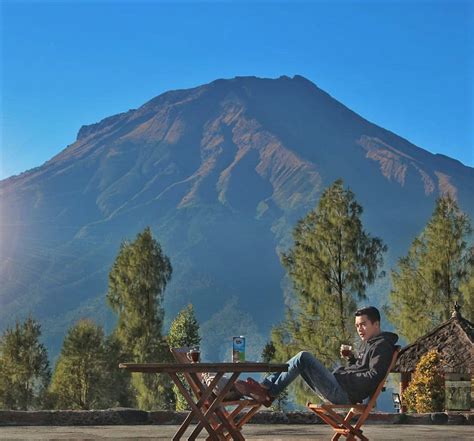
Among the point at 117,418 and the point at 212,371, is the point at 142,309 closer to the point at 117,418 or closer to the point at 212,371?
the point at 117,418

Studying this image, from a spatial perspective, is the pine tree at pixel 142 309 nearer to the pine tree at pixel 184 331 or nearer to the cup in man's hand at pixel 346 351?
the pine tree at pixel 184 331

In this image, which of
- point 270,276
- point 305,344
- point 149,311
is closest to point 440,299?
point 305,344

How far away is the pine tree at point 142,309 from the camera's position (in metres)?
45.4

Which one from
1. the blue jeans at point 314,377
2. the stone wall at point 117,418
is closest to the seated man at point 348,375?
the blue jeans at point 314,377

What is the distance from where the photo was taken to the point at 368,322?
6664 mm

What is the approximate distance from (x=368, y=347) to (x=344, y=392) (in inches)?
15.0

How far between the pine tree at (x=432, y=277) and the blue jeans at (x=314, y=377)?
3077 centimetres

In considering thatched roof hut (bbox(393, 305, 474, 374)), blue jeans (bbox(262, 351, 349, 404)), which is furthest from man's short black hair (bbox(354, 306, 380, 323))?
thatched roof hut (bbox(393, 305, 474, 374))

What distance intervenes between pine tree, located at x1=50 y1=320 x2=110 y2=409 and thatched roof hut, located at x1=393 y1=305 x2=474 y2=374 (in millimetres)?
27494

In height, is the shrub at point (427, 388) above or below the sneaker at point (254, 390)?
below

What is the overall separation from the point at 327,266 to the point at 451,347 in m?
18.2

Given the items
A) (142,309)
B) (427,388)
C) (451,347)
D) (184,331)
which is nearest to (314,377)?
(427,388)

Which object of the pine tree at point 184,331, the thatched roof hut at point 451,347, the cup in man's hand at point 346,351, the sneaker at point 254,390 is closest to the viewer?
the sneaker at point 254,390

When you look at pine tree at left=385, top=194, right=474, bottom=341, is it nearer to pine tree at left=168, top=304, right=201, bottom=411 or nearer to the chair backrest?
pine tree at left=168, top=304, right=201, bottom=411
